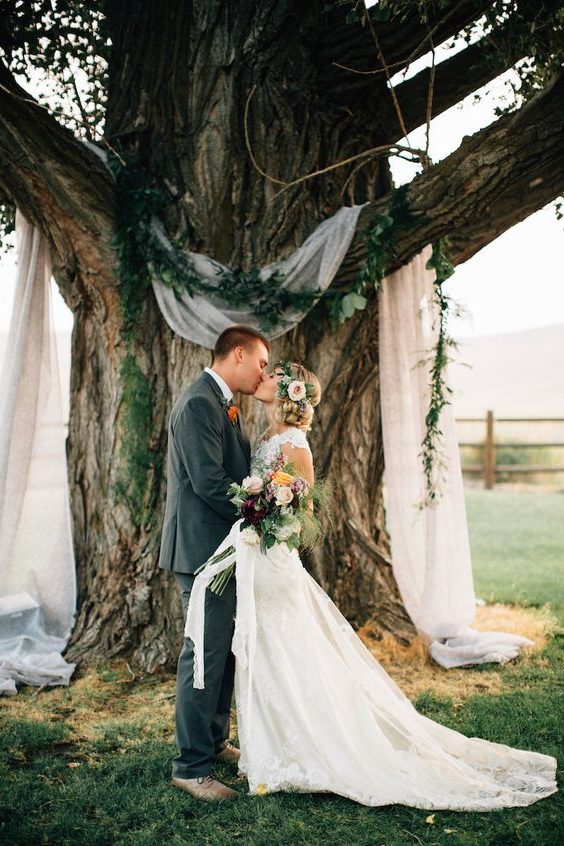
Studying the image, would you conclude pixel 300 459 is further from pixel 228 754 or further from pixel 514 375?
pixel 514 375

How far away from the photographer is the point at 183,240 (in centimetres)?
520

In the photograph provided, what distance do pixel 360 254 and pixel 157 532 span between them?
2173mm

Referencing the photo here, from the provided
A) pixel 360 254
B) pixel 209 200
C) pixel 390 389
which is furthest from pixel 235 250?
pixel 390 389

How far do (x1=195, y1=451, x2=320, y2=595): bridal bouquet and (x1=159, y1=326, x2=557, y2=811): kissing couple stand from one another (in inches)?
1.7

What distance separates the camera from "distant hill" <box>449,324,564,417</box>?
26.7m

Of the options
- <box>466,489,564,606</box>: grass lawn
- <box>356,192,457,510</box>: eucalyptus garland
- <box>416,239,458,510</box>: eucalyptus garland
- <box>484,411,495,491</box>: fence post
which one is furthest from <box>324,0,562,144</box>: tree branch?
<box>484,411,495,491</box>: fence post

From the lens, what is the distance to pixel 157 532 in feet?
17.3

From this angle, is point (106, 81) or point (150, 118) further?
point (106, 81)

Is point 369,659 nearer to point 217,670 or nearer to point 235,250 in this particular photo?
point 217,670

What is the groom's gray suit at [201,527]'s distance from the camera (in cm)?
350

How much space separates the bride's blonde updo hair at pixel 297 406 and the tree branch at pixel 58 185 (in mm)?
1796

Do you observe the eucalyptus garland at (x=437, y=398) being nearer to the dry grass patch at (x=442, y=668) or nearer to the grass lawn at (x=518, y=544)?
the dry grass patch at (x=442, y=668)

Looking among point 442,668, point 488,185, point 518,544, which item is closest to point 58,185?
point 488,185

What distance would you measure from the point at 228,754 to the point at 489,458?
1313cm
